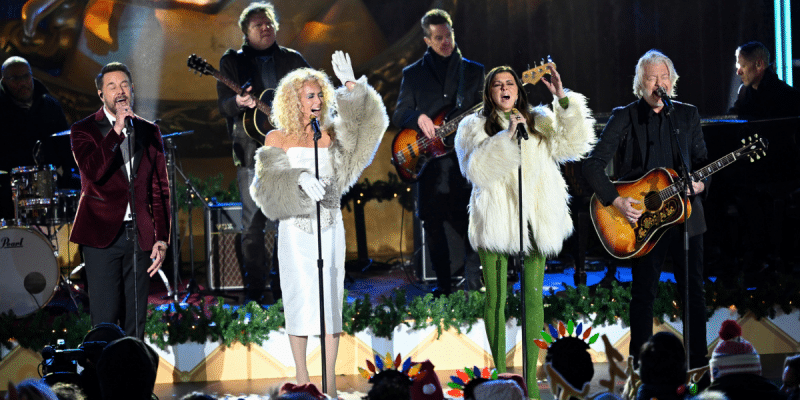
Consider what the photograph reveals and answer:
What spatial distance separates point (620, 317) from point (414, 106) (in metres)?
2.13

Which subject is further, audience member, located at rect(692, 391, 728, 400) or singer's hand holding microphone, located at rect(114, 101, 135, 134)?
singer's hand holding microphone, located at rect(114, 101, 135, 134)

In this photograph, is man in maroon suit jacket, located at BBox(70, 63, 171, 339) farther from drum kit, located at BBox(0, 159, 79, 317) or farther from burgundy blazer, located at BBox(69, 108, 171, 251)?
drum kit, located at BBox(0, 159, 79, 317)

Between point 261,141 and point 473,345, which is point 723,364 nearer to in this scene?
point 473,345

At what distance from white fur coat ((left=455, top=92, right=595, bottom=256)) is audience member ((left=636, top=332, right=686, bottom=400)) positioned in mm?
2256

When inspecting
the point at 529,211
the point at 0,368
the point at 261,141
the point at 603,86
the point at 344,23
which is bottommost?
the point at 0,368

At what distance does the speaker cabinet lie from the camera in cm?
694

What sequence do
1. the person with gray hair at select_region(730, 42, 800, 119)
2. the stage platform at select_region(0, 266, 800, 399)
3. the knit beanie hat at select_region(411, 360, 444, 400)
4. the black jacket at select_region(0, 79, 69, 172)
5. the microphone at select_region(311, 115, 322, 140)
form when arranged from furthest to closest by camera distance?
the black jacket at select_region(0, 79, 69, 172), the person with gray hair at select_region(730, 42, 800, 119), the stage platform at select_region(0, 266, 800, 399), the microphone at select_region(311, 115, 322, 140), the knit beanie hat at select_region(411, 360, 444, 400)

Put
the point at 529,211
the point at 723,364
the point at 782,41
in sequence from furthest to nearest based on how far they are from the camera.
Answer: the point at 782,41 < the point at 529,211 < the point at 723,364

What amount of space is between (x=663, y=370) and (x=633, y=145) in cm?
277

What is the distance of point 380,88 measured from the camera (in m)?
8.99

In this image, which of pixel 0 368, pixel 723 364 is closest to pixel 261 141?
pixel 0 368

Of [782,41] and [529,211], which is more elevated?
[782,41]

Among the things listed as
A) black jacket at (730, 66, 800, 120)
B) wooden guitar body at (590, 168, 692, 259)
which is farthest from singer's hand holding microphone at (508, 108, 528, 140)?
black jacket at (730, 66, 800, 120)

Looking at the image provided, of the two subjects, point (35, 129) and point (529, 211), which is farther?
point (35, 129)
